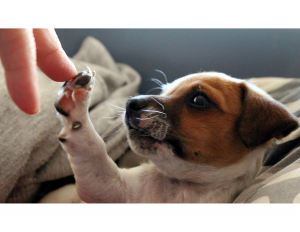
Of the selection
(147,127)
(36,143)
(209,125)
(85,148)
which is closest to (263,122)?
(209,125)

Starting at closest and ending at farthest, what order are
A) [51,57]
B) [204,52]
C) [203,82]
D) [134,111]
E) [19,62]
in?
[19,62] → [51,57] → [134,111] → [203,82] → [204,52]

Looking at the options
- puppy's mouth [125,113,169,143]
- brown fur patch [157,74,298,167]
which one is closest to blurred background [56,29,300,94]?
brown fur patch [157,74,298,167]

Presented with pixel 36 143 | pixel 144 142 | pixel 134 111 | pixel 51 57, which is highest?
pixel 51 57

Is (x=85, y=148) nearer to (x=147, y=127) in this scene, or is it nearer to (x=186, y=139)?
(x=147, y=127)

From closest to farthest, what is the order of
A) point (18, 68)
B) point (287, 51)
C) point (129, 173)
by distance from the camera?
1. point (18, 68)
2. point (129, 173)
3. point (287, 51)
